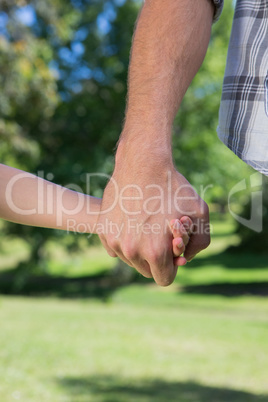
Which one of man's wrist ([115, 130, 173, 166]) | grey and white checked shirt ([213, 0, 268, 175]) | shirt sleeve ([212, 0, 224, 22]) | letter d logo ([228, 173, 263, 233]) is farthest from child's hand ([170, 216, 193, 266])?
letter d logo ([228, 173, 263, 233])

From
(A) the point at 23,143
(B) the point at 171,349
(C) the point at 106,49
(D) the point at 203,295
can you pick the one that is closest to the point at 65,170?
(A) the point at 23,143

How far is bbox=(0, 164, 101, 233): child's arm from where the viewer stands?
124cm

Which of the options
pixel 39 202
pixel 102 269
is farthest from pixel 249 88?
pixel 102 269

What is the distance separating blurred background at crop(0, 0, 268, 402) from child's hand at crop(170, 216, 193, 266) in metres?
3.46

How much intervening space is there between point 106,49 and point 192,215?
16.6 metres

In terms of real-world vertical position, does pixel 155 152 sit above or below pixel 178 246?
above

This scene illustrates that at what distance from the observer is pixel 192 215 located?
106 centimetres

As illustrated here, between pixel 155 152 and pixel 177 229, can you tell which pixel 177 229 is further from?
pixel 155 152

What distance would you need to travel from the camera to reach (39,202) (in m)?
1.27

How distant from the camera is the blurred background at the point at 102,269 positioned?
5.52m

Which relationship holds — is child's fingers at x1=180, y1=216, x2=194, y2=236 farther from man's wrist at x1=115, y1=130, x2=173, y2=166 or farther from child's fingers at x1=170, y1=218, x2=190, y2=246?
man's wrist at x1=115, y1=130, x2=173, y2=166

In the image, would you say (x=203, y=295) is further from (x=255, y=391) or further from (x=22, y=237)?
(x=255, y=391)

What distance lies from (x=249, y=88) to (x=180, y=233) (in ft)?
1.28

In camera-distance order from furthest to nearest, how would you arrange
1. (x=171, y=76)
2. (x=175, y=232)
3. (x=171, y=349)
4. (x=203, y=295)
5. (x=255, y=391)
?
(x=203, y=295) < (x=171, y=349) < (x=255, y=391) < (x=171, y=76) < (x=175, y=232)
